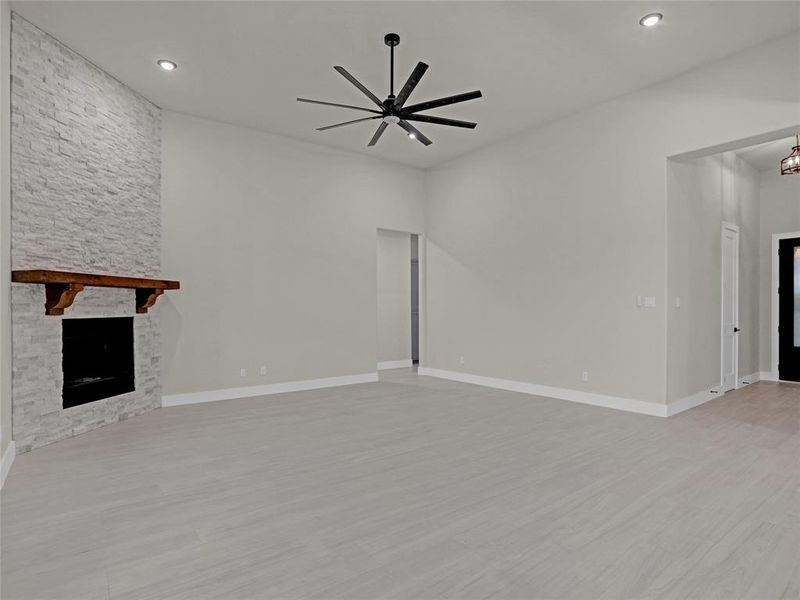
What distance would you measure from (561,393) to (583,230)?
6.86ft

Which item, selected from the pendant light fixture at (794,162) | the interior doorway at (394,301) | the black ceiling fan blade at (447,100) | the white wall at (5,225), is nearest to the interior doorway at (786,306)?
the pendant light fixture at (794,162)

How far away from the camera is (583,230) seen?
5750 millimetres

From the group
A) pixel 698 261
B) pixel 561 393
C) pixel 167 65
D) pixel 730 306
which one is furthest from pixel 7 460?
pixel 730 306

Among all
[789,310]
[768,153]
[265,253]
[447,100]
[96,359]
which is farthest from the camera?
[789,310]

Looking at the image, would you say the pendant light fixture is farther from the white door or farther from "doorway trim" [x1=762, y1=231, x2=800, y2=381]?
"doorway trim" [x1=762, y1=231, x2=800, y2=381]

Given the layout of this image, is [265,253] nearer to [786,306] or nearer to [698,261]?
[698,261]

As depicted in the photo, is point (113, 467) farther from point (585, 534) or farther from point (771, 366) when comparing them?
point (771, 366)

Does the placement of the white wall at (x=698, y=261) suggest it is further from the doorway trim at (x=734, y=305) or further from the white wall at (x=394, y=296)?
the white wall at (x=394, y=296)

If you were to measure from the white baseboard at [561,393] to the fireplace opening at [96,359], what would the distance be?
14.9 ft

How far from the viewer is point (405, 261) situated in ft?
31.0

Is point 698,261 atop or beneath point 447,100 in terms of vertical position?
beneath

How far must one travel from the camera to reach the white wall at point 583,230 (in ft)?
14.8

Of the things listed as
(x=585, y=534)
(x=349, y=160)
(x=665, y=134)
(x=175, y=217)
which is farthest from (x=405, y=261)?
(x=585, y=534)

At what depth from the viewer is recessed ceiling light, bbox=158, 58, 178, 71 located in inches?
177
